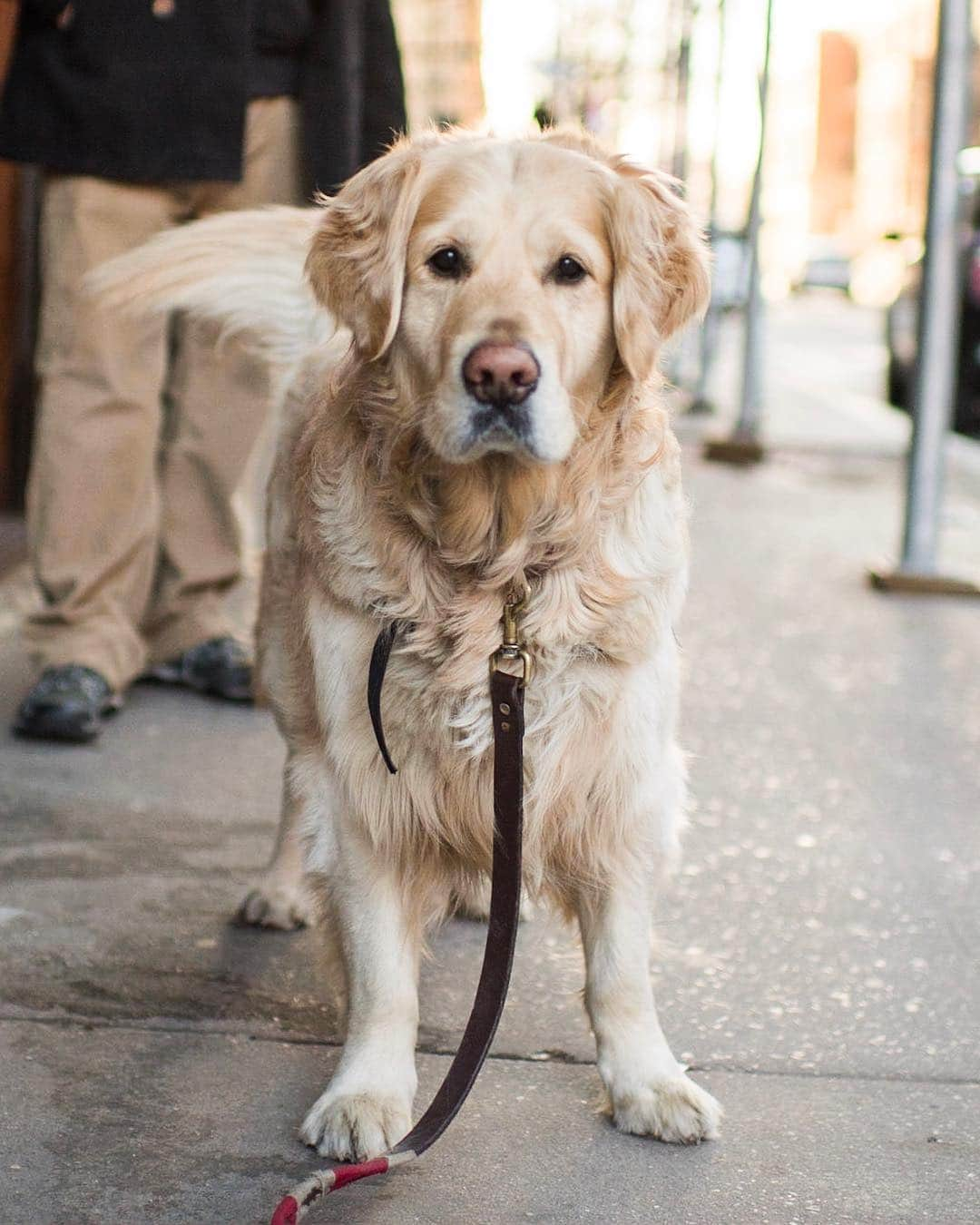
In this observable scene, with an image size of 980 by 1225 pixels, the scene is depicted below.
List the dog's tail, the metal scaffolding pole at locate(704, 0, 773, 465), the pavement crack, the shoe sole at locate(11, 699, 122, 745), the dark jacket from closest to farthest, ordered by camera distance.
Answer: the pavement crack → the dog's tail → the shoe sole at locate(11, 699, 122, 745) → the dark jacket → the metal scaffolding pole at locate(704, 0, 773, 465)

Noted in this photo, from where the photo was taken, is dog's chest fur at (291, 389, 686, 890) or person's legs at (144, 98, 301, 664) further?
person's legs at (144, 98, 301, 664)

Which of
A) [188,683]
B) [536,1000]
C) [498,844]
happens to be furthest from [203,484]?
[498,844]

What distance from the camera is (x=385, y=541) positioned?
2473mm

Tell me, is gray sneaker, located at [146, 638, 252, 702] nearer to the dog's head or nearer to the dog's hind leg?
the dog's hind leg

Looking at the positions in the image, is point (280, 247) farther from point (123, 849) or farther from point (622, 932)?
point (622, 932)

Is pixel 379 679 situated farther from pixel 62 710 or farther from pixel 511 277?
pixel 62 710

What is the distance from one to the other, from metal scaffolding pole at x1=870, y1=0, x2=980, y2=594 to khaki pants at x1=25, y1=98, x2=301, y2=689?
292 cm

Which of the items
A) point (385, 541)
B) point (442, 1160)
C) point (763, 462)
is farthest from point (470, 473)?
point (763, 462)

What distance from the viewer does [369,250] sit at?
2.49 m

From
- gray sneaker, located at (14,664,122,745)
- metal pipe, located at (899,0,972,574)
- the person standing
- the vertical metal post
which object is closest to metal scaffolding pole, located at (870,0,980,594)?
metal pipe, located at (899,0,972,574)

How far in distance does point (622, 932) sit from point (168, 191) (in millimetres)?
2544

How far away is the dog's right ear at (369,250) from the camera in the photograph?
2.45 metres

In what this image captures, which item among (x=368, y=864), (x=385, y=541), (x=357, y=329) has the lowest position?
(x=368, y=864)

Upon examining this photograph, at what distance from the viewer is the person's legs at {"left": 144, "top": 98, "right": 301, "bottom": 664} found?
14.9ft
